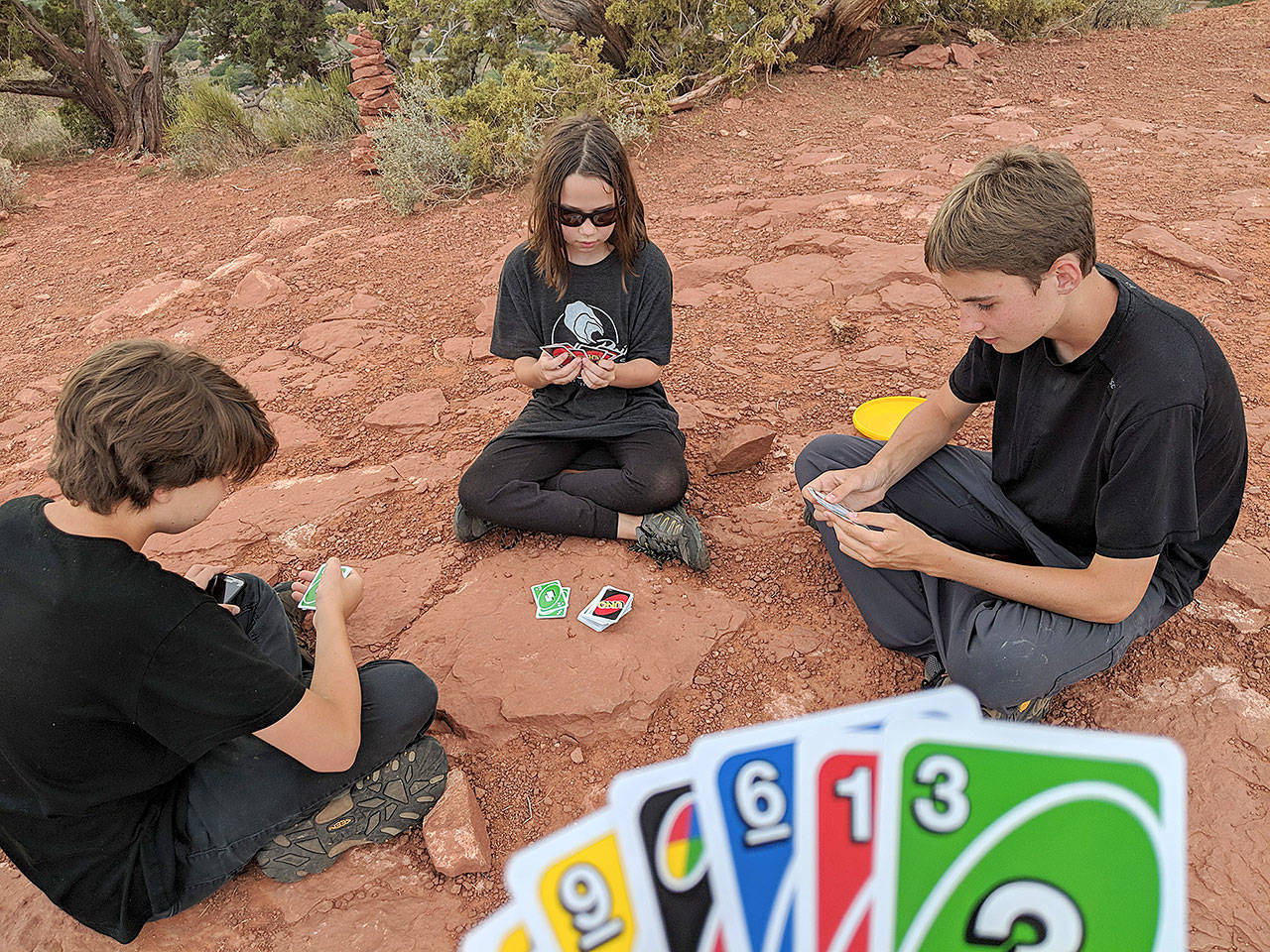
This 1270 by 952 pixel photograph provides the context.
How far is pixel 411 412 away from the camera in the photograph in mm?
3502

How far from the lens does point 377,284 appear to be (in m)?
4.72

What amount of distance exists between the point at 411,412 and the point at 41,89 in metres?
10.1

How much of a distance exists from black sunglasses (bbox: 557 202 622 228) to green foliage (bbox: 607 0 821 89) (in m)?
4.85

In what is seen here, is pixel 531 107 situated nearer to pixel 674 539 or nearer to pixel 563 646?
pixel 674 539

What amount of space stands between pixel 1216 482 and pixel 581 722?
148cm

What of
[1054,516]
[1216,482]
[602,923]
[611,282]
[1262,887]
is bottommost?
[1262,887]

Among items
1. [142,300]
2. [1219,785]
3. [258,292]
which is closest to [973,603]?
[1219,785]

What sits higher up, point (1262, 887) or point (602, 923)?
point (602, 923)

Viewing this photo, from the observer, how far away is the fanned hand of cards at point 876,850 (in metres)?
0.62

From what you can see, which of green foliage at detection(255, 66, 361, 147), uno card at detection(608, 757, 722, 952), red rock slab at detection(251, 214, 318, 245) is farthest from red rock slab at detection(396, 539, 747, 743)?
green foliage at detection(255, 66, 361, 147)

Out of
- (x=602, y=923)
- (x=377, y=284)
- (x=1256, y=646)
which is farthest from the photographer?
(x=377, y=284)

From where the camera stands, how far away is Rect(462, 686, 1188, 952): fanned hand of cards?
2.05ft

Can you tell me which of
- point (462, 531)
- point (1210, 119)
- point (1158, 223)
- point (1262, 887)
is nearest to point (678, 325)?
point (462, 531)

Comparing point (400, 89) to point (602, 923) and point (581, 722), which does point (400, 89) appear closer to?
point (581, 722)
